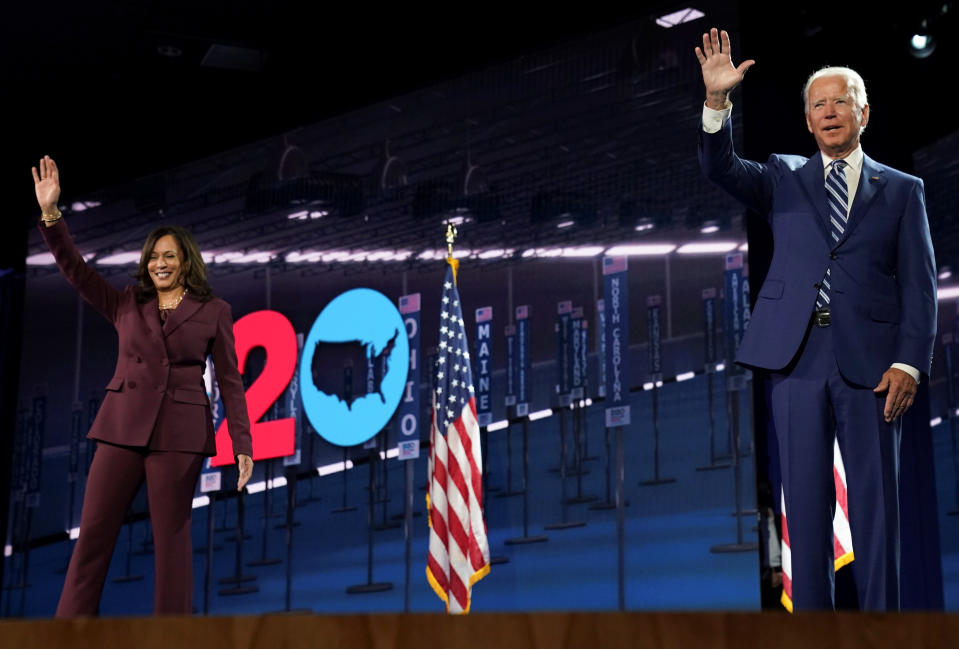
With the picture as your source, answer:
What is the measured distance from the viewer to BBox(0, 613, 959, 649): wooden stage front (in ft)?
1.69

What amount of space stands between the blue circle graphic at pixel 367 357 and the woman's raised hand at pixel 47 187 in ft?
8.39

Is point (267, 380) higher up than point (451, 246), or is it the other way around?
point (451, 246)

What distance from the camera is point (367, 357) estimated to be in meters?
5.32

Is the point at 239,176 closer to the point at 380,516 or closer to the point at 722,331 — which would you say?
the point at 380,516

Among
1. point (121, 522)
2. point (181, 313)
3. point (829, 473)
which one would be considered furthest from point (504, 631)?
point (181, 313)

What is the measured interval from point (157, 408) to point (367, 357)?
2.77 m

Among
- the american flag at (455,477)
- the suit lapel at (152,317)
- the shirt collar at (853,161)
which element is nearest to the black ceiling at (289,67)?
the american flag at (455,477)

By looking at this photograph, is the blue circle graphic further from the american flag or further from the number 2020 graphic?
the american flag

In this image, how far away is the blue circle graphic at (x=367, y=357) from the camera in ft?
16.9

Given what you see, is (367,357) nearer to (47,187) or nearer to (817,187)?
(47,187)

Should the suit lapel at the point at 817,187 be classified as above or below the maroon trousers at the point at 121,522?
above

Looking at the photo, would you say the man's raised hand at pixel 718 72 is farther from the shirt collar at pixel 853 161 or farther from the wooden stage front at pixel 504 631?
the wooden stage front at pixel 504 631

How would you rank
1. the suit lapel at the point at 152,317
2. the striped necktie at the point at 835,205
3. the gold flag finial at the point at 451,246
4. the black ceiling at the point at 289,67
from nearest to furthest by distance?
1. the striped necktie at the point at 835,205
2. the suit lapel at the point at 152,317
3. the black ceiling at the point at 289,67
4. the gold flag finial at the point at 451,246

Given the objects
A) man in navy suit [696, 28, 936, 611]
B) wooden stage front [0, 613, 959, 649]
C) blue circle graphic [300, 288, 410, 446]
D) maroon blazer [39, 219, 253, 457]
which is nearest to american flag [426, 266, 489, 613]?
blue circle graphic [300, 288, 410, 446]
